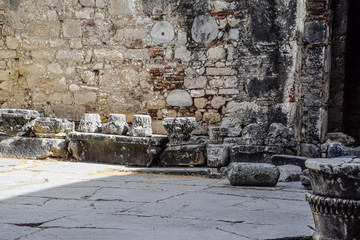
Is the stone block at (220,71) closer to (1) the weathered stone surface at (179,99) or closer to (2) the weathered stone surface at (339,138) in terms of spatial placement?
(1) the weathered stone surface at (179,99)

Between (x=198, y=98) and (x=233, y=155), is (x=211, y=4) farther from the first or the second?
(x=233, y=155)

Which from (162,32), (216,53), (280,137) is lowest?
(280,137)

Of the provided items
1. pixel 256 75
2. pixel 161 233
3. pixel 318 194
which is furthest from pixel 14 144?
pixel 318 194

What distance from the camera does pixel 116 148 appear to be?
20.9 feet

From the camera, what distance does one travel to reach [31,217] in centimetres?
322

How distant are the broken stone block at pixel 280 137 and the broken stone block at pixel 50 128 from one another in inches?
114

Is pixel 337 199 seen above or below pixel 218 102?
below

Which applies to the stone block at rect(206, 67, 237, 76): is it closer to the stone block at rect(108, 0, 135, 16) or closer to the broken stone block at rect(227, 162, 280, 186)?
the stone block at rect(108, 0, 135, 16)

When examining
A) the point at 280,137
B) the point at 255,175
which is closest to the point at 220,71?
the point at 280,137

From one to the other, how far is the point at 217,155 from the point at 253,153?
1.48ft

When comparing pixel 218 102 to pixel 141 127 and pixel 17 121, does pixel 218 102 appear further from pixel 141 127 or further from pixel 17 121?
pixel 17 121

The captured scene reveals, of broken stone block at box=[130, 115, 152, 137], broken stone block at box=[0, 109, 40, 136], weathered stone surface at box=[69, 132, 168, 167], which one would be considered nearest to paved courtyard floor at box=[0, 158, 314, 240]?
weathered stone surface at box=[69, 132, 168, 167]

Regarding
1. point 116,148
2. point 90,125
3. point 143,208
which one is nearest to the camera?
point 143,208

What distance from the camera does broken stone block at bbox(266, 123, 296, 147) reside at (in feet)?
19.4
